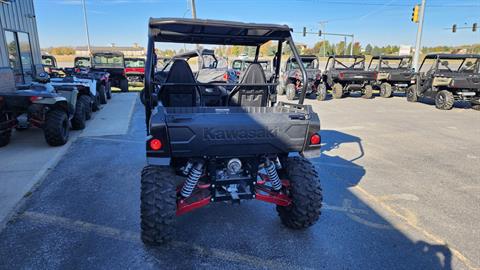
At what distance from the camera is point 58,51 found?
6975 centimetres

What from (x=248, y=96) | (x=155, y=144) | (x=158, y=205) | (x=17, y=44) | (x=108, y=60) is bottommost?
(x=158, y=205)

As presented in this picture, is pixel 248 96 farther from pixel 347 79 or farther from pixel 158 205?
pixel 347 79

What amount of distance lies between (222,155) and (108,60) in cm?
1402

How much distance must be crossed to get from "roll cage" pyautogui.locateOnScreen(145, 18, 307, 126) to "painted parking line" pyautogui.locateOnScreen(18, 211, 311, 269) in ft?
3.99

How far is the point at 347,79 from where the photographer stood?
1344 cm

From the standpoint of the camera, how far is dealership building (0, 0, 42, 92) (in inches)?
313

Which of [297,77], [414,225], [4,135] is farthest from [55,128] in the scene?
[297,77]

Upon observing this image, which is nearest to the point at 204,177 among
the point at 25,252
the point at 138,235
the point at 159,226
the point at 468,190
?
the point at 159,226

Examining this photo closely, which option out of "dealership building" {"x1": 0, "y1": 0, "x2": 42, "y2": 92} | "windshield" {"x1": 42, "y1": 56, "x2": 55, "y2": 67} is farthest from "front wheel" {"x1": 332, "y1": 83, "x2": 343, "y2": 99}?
"windshield" {"x1": 42, "y1": 56, "x2": 55, "y2": 67}

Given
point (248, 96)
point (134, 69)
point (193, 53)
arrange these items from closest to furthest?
1. point (248, 96)
2. point (193, 53)
3. point (134, 69)

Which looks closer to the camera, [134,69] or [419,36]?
[419,36]

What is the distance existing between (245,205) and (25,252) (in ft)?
7.23

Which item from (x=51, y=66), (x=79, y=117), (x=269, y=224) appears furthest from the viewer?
(x=51, y=66)

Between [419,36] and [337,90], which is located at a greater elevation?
[419,36]
